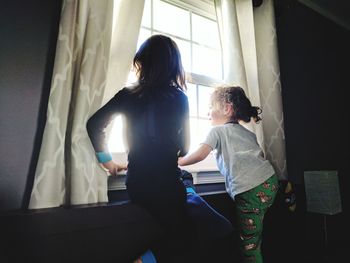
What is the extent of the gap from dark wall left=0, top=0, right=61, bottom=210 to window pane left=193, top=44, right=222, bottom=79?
1.15 m

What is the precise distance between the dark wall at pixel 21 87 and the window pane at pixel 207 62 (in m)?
1.15

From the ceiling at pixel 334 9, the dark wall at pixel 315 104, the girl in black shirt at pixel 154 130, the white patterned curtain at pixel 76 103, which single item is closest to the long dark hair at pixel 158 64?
the girl in black shirt at pixel 154 130

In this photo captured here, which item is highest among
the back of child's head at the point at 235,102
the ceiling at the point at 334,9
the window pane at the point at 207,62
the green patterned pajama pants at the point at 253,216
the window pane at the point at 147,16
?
the ceiling at the point at 334,9

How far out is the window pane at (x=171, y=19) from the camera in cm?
187

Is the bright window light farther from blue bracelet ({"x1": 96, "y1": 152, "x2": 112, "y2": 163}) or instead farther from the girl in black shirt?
blue bracelet ({"x1": 96, "y1": 152, "x2": 112, "y2": 163})

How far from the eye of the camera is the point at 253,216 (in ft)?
4.53

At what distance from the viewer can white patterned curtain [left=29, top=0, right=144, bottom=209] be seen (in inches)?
40.4

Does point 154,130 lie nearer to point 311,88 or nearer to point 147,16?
point 147,16

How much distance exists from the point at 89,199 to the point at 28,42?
80 cm

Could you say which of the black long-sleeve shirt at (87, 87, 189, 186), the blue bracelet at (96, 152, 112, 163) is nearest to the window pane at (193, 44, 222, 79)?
the black long-sleeve shirt at (87, 87, 189, 186)

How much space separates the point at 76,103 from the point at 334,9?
3528mm

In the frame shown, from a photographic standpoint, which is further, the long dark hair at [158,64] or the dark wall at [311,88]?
the dark wall at [311,88]

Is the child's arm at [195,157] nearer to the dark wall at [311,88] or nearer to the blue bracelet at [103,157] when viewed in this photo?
the blue bracelet at [103,157]

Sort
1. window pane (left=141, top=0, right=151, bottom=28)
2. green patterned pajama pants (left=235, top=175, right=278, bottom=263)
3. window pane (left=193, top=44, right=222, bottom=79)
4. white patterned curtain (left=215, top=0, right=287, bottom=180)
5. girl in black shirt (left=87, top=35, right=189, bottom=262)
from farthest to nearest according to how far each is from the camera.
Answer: window pane (left=193, top=44, right=222, bottom=79) < white patterned curtain (left=215, top=0, right=287, bottom=180) < window pane (left=141, top=0, right=151, bottom=28) < green patterned pajama pants (left=235, top=175, right=278, bottom=263) < girl in black shirt (left=87, top=35, right=189, bottom=262)
